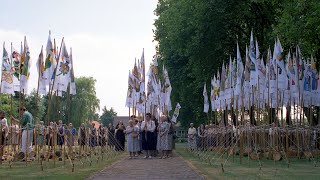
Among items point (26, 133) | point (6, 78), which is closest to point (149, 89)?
point (6, 78)

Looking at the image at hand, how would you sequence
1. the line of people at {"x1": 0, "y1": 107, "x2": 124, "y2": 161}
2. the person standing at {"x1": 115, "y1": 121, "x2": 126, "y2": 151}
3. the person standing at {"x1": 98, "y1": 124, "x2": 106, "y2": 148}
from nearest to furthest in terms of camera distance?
the line of people at {"x1": 0, "y1": 107, "x2": 124, "y2": 161}
the person standing at {"x1": 98, "y1": 124, "x2": 106, "y2": 148}
the person standing at {"x1": 115, "y1": 121, "x2": 126, "y2": 151}

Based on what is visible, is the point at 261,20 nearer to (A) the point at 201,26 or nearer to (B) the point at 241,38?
(B) the point at 241,38

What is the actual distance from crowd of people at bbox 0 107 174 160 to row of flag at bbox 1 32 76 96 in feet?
3.90

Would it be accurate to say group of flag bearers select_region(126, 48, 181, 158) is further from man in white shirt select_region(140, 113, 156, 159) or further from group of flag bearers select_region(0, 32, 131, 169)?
group of flag bearers select_region(0, 32, 131, 169)

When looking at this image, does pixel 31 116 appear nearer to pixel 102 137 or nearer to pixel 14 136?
pixel 14 136

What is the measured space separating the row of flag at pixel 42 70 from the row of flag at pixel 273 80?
24.5 ft

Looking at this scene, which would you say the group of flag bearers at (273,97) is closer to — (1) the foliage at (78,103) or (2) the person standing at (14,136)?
(2) the person standing at (14,136)

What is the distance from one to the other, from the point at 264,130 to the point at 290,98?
13.7 feet

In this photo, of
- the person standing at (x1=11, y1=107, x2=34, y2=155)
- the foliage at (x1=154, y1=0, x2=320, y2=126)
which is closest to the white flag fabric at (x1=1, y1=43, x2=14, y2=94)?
the person standing at (x1=11, y1=107, x2=34, y2=155)

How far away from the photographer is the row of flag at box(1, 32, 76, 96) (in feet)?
68.0

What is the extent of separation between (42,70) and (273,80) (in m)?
9.70

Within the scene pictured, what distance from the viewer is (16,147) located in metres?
22.1

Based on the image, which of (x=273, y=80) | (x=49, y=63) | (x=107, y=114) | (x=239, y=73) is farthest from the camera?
(x=107, y=114)

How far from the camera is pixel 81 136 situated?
2455 centimetres
